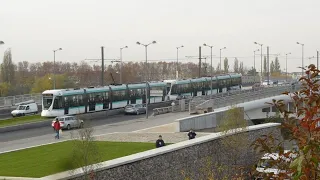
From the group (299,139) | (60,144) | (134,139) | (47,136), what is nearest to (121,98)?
(47,136)

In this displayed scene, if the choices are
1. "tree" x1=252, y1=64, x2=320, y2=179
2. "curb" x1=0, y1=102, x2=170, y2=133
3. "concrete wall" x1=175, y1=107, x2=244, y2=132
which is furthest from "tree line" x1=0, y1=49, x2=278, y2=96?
"tree" x1=252, y1=64, x2=320, y2=179

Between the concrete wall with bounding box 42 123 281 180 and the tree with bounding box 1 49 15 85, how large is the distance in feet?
221

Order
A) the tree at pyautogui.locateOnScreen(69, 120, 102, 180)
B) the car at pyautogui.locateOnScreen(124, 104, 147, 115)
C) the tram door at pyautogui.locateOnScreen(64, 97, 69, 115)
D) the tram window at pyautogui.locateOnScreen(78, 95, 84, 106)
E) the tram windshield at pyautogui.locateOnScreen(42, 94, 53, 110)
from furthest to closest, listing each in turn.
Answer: the car at pyautogui.locateOnScreen(124, 104, 147, 115) → the tram window at pyautogui.locateOnScreen(78, 95, 84, 106) → the tram door at pyautogui.locateOnScreen(64, 97, 69, 115) → the tram windshield at pyautogui.locateOnScreen(42, 94, 53, 110) → the tree at pyautogui.locateOnScreen(69, 120, 102, 180)

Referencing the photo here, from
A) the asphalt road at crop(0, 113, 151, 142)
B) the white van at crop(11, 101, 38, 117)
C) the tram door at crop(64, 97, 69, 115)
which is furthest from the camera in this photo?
the white van at crop(11, 101, 38, 117)

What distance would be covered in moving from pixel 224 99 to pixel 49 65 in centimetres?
9580

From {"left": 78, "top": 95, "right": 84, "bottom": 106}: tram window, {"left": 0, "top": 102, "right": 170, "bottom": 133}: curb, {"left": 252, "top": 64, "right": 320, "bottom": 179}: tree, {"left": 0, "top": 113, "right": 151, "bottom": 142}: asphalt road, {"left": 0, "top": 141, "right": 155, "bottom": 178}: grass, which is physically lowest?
{"left": 0, "top": 113, "right": 151, "bottom": 142}: asphalt road

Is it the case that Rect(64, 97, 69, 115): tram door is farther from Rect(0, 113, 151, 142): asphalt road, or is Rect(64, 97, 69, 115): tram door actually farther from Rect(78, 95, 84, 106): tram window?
Rect(0, 113, 151, 142): asphalt road

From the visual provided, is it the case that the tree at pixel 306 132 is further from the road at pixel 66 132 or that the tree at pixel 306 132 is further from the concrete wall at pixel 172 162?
the road at pixel 66 132

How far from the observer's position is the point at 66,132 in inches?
1362

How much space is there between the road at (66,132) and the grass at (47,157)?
6.90 feet

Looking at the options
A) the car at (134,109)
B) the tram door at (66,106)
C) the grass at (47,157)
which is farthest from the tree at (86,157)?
the car at (134,109)

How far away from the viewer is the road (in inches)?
1150

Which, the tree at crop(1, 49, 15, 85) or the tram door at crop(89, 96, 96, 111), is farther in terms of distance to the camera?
the tree at crop(1, 49, 15, 85)

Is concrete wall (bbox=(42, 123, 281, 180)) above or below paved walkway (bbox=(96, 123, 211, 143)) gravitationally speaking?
above
